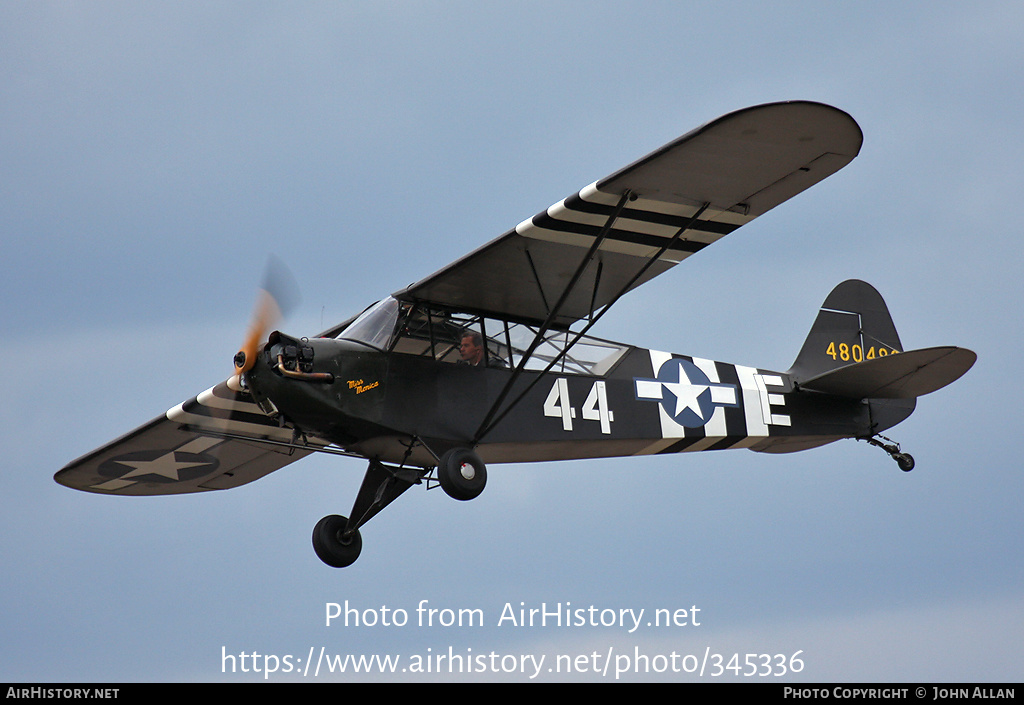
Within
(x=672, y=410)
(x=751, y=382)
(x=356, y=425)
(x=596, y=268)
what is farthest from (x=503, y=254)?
(x=751, y=382)

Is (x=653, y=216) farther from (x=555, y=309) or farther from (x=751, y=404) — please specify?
(x=751, y=404)

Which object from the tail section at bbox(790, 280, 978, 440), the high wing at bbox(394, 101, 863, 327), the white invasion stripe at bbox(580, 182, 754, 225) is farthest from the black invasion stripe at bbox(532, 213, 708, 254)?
the tail section at bbox(790, 280, 978, 440)

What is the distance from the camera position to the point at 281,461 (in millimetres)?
15203

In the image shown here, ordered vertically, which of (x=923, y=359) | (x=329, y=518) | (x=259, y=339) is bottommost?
(x=329, y=518)

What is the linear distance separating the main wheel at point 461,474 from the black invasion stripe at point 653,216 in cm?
229

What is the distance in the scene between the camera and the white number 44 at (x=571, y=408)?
12109mm

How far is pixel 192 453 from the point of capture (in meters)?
14.8

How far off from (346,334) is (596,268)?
7.50 feet

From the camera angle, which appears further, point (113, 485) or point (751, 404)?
point (113, 485)

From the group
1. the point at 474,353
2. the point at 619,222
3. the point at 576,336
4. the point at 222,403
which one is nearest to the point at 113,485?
the point at 222,403

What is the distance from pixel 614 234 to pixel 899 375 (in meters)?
3.89

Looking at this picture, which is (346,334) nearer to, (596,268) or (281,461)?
(596,268)

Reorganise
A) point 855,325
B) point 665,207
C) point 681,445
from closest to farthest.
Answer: point 665,207
point 681,445
point 855,325

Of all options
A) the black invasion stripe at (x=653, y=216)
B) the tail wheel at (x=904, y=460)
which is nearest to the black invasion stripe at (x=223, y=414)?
the black invasion stripe at (x=653, y=216)
